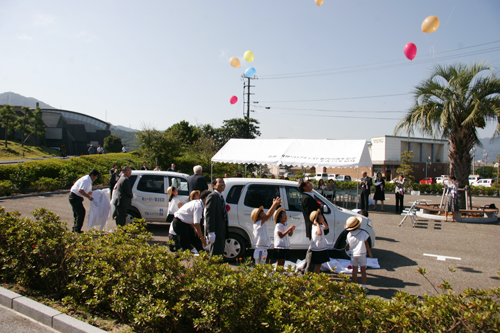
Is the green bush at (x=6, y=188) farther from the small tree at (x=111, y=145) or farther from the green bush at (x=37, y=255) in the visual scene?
the small tree at (x=111, y=145)

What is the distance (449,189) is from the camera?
42.7 feet

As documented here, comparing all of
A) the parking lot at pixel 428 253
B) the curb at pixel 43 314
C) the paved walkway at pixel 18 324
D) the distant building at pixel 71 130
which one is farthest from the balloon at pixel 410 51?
the distant building at pixel 71 130

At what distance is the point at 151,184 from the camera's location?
9352mm

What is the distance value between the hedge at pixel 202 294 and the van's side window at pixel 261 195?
106 inches

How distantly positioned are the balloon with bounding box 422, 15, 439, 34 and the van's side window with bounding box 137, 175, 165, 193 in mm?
10512

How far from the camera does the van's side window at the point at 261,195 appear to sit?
22.7ft

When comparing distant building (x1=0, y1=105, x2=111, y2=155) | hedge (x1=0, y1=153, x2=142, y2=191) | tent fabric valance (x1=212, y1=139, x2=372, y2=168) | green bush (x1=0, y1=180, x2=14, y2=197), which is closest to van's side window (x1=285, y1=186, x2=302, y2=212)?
tent fabric valance (x1=212, y1=139, x2=372, y2=168)

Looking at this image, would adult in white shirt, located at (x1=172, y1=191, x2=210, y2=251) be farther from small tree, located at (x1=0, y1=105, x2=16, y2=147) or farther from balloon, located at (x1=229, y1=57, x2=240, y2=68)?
small tree, located at (x1=0, y1=105, x2=16, y2=147)

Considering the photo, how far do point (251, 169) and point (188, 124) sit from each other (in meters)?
28.0

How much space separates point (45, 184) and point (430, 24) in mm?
19332

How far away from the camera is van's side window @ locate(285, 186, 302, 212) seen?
273 inches

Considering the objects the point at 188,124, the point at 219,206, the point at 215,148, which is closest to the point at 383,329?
the point at 219,206

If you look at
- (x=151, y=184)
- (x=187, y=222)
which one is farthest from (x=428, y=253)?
(x=151, y=184)

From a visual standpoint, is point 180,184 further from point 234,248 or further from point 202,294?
point 202,294
